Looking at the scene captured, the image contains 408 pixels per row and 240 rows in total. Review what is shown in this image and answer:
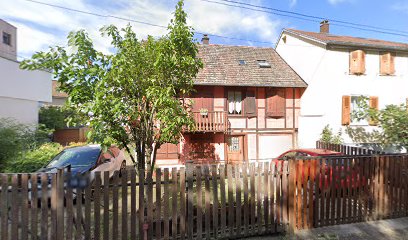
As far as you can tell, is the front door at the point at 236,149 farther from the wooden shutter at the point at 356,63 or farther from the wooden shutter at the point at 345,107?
the wooden shutter at the point at 356,63

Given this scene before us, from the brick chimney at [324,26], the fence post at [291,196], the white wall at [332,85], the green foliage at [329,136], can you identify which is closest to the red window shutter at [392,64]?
the white wall at [332,85]

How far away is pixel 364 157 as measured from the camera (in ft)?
17.6

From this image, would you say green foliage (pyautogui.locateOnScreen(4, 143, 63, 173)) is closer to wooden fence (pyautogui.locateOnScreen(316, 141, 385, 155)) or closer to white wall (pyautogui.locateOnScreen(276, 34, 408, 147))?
wooden fence (pyautogui.locateOnScreen(316, 141, 385, 155))

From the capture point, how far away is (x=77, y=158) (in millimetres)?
7812

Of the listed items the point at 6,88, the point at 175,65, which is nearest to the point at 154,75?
the point at 175,65

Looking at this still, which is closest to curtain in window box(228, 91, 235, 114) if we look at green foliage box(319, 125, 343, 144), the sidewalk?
green foliage box(319, 125, 343, 144)

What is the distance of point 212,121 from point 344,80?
26.3 ft

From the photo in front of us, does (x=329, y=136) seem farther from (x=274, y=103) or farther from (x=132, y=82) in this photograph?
(x=132, y=82)

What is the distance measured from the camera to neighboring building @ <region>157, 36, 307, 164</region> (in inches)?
497

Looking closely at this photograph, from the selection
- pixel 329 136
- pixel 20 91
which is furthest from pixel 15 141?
pixel 329 136

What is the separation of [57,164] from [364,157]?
8.76 metres

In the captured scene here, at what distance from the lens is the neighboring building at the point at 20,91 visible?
15288 mm

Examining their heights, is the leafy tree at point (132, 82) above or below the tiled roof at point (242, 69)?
below

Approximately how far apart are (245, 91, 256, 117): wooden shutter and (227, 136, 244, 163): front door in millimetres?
1489
